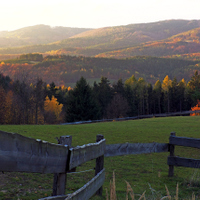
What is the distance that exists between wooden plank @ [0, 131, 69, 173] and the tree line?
48.1m

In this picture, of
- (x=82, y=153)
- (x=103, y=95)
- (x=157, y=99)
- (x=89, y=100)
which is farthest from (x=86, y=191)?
(x=157, y=99)

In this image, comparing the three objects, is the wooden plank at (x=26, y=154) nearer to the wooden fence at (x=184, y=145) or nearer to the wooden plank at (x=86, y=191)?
the wooden plank at (x=86, y=191)

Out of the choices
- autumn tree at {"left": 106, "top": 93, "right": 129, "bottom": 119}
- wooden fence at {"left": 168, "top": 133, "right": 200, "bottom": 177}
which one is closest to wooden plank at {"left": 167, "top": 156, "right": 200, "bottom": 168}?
wooden fence at {"left": 168, "top": 133, "right": 200, "bottom": 177}

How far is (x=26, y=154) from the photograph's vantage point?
2264 mm

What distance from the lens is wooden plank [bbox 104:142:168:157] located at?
633 cm

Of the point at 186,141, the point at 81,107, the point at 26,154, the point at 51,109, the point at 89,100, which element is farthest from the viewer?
the point at 51,109

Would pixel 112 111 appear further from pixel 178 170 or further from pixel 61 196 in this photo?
pixel 61 196

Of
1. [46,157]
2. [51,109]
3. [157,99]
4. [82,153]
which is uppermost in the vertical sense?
[46,157]

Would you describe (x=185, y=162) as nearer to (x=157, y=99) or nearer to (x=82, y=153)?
(x=82, y=153)

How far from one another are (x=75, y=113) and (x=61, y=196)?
4888cm

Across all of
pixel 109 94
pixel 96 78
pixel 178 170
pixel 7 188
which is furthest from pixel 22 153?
pixel 96 78

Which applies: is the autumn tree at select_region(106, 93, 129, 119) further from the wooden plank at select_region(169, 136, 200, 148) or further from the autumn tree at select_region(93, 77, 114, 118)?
the wooden plank at select_region(169, 136, 200, 148)

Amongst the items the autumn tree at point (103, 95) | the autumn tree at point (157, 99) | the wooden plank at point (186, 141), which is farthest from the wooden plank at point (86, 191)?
the autumn tree at point (157, 99)

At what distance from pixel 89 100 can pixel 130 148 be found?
45.8 m
